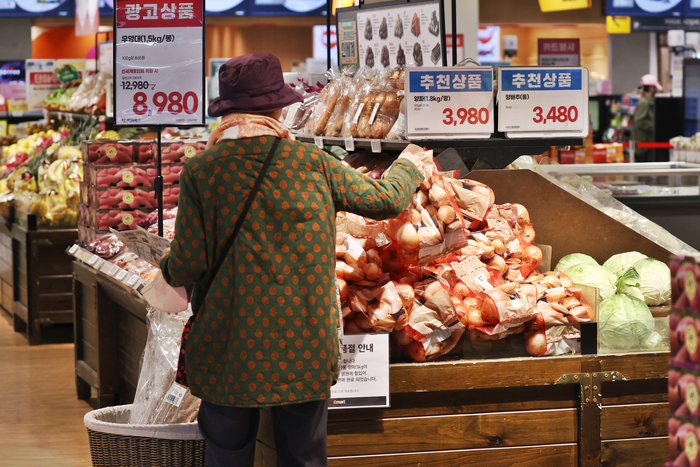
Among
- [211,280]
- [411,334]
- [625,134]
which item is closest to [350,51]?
[411,334]

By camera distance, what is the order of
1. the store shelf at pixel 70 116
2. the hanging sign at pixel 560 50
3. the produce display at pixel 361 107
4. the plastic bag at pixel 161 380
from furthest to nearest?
the hanging sign at pixel 560 50
the store shelf at pixel 70 116
the produce display at pixel 361 107
the plastic bag at pixel 161 380

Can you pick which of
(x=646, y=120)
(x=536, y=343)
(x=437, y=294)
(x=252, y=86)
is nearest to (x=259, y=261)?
(x=252, y=86)

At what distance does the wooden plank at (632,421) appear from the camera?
9.44 feet

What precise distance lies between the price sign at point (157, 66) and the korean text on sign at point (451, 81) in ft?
3.42

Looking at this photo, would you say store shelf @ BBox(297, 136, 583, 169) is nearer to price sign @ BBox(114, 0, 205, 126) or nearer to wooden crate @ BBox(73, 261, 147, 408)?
price sign @ BBox(114, 0, 205, 126)

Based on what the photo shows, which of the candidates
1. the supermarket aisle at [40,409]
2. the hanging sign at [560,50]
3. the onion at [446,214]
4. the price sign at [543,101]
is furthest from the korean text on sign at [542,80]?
the hanging sign at [560,50]

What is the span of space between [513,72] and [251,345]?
1795 mm

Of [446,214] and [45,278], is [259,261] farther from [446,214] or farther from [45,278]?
[45,278]

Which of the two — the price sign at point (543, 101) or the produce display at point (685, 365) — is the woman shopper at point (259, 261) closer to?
the produce display at point (685, 365)

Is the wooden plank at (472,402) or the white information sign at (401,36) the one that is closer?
the wooden plank at (472,402)

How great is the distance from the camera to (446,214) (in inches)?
108

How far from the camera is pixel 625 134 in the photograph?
1599 centimetres

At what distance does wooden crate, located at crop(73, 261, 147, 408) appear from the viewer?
4.21 metres

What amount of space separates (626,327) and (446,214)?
29.9 inches
